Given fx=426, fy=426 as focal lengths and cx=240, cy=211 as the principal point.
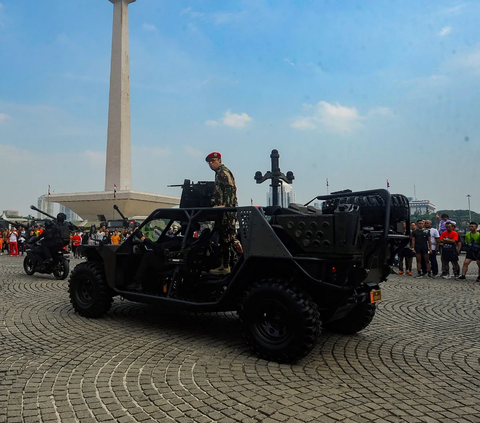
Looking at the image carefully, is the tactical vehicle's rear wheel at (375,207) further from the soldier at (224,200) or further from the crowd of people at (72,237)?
the crowd of people at (72,237)

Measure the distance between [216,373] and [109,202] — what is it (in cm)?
3899

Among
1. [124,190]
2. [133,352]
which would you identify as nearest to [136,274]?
[133,352]

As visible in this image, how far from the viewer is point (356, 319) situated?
527cm

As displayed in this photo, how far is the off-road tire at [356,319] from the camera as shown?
5219 millimetres

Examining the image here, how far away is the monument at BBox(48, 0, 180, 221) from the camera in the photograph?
123ft

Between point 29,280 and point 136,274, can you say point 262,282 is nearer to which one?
point 136,274

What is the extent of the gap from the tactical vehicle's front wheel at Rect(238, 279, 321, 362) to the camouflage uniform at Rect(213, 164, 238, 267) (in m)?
1.22

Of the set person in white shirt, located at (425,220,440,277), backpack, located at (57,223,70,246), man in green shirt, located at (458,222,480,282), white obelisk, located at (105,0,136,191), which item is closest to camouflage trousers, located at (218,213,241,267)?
backpack, located at (57,223,70,246)

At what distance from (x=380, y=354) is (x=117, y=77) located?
37865 mm

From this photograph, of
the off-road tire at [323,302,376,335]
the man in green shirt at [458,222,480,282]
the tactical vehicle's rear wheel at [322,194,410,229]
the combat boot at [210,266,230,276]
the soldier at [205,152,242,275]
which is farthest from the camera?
the man in green shirt at [458,222,480,282]

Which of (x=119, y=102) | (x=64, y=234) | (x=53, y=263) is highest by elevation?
(x=119, y=102)

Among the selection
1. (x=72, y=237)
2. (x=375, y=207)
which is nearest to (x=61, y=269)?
(x=375, y=207)

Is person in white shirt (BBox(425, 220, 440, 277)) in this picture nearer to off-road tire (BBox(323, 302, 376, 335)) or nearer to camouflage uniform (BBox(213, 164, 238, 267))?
off-road tire (BBox(323, 302, 376, 335))

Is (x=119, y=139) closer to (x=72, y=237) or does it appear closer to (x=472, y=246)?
(x=72, y=237)
